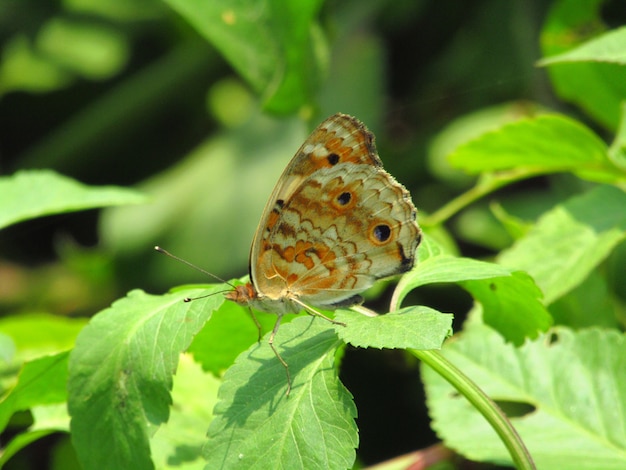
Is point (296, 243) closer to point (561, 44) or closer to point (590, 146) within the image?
point (590, 146)

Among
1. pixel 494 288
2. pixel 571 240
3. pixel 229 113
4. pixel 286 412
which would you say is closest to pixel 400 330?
pixel 286 412

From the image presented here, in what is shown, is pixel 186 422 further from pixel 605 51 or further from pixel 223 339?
pixel 605 51

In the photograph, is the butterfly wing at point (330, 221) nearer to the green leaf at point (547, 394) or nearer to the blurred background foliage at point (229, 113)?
the green leaf at point (547, 394)

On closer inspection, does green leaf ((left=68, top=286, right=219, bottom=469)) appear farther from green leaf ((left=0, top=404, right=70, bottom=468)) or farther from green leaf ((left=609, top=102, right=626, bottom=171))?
green leaf ((left=609, top=102, right=626, bottom=171))

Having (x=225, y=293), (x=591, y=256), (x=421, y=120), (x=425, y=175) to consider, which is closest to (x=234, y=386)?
(x=225, y=293)

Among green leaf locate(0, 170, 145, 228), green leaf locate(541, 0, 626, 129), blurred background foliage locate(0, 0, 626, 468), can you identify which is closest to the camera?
green leaf locate(0, 170, 145, 228)

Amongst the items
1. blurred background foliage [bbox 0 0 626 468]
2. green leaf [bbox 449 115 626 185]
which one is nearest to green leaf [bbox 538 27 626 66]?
green leaf [bbox 449 115 626 185]
